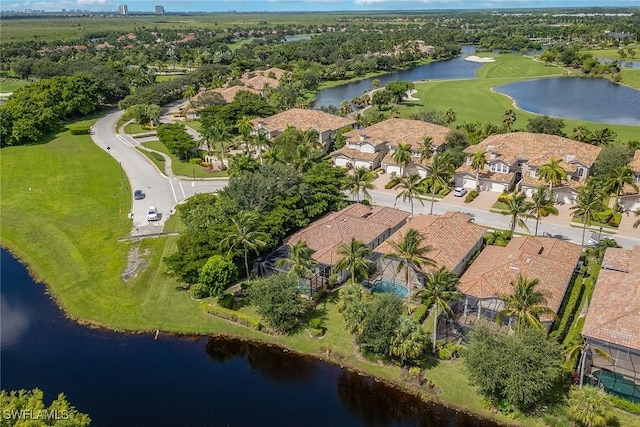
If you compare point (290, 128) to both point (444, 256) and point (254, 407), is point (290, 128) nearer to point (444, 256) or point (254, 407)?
point (444, 256)

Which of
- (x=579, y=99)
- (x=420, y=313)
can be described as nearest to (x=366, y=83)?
(x=579, y=99)

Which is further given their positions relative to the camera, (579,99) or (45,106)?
(579,99)

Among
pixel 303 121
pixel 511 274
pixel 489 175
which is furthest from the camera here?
pixel 303 121

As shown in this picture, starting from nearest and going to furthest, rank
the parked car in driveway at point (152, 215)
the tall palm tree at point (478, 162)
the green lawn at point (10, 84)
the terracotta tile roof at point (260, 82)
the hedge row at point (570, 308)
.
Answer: the hedge row at point (570, 308), the parked car in driveway at point (152, 215), the tall palm tree at point (478, 162), the terracotta tile roof at point (260, 82), the green lawn at point (10, 84)

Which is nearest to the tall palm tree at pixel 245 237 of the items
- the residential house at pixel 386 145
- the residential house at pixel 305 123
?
the residential house at pixel 386 145

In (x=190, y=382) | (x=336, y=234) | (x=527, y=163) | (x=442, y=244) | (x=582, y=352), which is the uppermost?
(x=527, y=163)

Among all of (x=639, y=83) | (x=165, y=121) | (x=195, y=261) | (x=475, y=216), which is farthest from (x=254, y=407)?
(x=639, y=83)

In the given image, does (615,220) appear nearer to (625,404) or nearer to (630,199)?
(630,199)

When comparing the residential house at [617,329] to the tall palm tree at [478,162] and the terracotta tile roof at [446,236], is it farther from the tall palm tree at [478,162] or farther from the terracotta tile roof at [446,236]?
the tall palm tree at [478,162]
